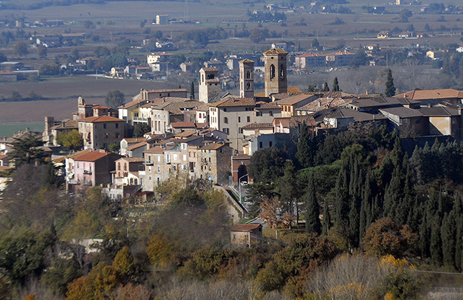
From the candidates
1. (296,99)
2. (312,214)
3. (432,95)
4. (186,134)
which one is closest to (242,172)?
(186,134)

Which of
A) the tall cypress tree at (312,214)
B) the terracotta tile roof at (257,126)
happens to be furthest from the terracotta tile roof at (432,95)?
the tall cypress tree at (312,214)

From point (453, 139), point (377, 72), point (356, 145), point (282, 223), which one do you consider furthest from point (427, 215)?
point (377, 72)

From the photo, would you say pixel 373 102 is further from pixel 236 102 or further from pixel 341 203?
pixel 341 203

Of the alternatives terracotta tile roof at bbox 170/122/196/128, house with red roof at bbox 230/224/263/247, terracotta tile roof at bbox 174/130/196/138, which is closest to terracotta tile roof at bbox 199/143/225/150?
terracotta tile roof at bbox 174/130/196/138

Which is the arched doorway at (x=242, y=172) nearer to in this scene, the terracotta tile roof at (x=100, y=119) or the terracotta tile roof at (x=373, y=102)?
the terracotta tile roof at (x=373, y=102)

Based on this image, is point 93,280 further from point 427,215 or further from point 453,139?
point 453,139
